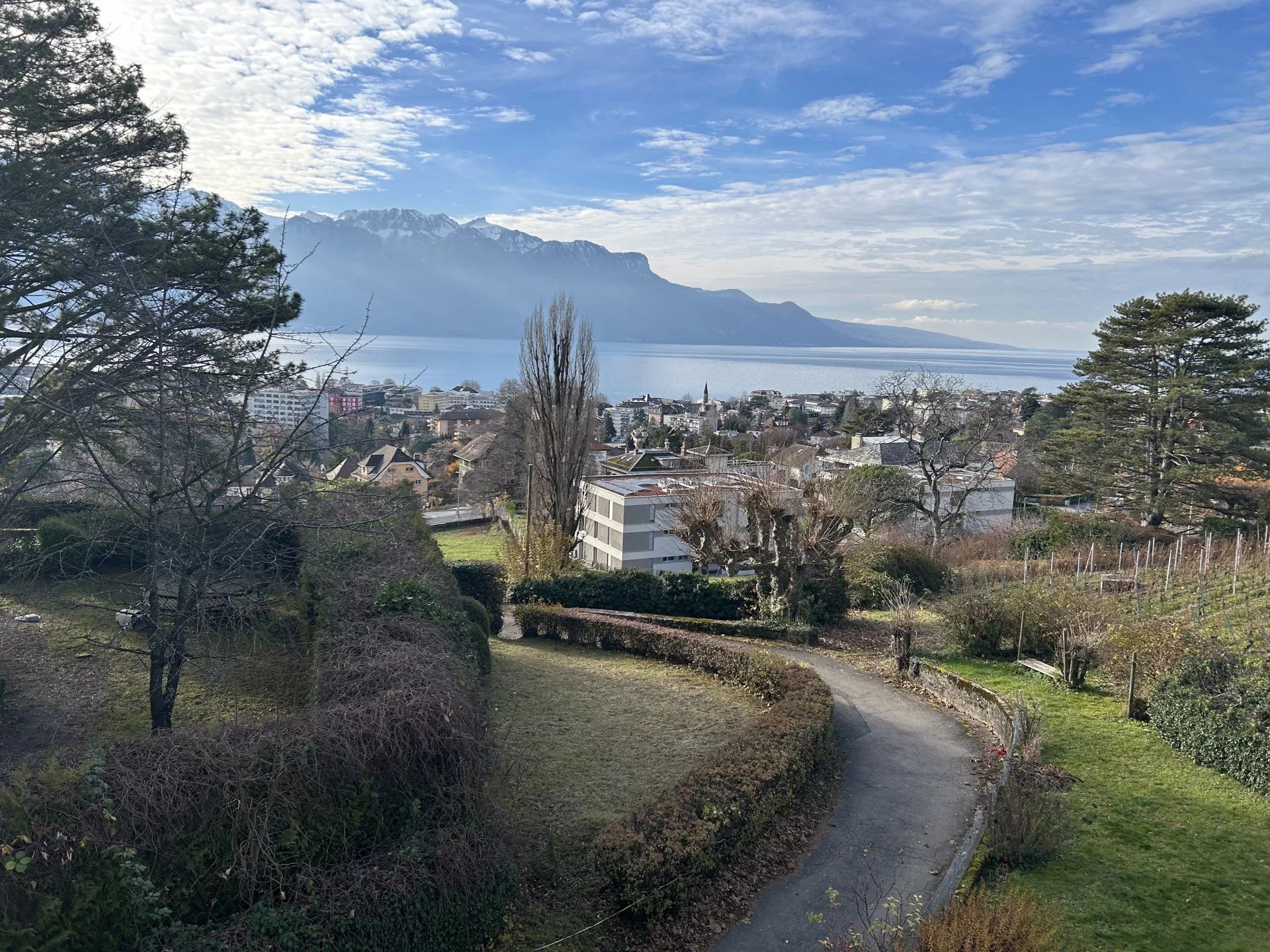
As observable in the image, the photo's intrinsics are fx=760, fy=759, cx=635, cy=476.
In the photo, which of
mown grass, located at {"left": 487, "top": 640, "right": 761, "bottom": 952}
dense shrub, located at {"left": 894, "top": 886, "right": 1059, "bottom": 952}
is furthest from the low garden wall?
mown grass, located at {"left": 487, "top": 640, "right": 761, "bottom": 952}

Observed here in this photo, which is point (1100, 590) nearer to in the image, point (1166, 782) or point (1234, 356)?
point (1166, 782)

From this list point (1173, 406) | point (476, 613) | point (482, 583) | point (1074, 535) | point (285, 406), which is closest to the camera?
point (285, 406)

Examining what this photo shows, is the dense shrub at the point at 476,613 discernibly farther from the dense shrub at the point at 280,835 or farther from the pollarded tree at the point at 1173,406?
the pollarded tree at the point at 1173,406

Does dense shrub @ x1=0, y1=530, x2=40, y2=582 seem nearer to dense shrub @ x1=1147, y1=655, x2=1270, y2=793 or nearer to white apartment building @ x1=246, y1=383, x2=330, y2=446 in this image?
white apartment building @ x1=246, y1=383, x2=330, y2=446

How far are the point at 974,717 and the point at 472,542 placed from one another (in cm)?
2932

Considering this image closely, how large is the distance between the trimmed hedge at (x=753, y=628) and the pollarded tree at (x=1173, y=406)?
1952cm

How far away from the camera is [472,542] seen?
3766 centimetres

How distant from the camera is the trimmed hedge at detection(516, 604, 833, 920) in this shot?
6.25m

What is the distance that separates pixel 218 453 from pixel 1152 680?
42.3ft

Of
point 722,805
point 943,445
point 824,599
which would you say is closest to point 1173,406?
point 943,445

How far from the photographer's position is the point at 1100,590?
16.2m

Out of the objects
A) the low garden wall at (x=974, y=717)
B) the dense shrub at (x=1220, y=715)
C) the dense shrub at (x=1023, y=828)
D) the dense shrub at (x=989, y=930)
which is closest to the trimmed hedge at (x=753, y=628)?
the low garden wall at (x=974, y=717)

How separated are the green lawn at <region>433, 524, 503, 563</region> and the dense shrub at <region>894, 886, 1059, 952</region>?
2404 centimetres

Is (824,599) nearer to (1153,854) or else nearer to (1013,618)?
(1013,618)
